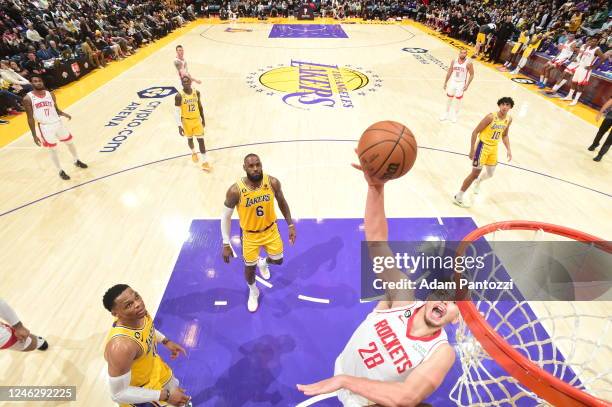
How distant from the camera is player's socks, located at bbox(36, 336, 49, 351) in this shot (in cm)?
359

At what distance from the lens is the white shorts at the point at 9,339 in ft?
10.5

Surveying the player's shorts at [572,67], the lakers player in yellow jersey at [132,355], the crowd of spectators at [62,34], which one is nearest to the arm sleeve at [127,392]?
the lakers player in yellow jersey at [132,355]

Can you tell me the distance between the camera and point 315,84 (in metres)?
11.5

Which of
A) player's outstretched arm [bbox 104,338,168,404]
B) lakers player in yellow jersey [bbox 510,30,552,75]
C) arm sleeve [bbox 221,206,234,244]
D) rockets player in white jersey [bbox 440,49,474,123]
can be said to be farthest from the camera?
lakers player in yellow jersey [bbox 510,30,552,75]

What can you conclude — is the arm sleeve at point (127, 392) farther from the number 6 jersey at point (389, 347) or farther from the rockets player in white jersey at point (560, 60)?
the rockets player in white jersey at point (560, 60)

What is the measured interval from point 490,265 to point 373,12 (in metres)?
24.6

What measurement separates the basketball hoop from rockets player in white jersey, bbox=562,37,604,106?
26.1ft

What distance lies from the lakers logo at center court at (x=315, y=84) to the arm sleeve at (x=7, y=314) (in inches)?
310

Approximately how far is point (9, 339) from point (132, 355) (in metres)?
1.96

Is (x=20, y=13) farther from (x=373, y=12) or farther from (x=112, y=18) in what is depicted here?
(x=373, y=12)

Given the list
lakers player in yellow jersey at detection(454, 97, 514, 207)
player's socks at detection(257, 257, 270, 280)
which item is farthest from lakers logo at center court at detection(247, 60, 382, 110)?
player's socks at detection(257, 257, 270, 280)

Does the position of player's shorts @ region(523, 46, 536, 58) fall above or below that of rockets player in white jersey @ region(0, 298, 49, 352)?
above

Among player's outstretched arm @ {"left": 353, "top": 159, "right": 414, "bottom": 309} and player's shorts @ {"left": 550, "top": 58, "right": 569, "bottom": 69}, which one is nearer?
player's outstretched arm @ {"left": 353, "top": 159, "right": 414, "bottom": 309}

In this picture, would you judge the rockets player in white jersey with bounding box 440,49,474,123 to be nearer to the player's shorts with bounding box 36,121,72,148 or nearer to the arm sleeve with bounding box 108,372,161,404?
the player's shorts with bounding box 36,121,72,148
